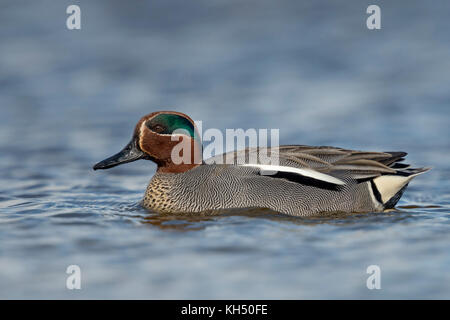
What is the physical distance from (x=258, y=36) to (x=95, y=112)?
3765mm

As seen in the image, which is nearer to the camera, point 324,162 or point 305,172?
point 305,172

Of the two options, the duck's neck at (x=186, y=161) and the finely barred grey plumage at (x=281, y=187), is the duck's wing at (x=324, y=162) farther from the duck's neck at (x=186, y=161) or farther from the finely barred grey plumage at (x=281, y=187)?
the duck's neck at (x=186, y=161)

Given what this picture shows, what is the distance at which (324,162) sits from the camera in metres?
8.34

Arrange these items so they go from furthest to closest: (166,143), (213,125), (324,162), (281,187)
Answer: (213,125) → (166,143) → (324,162) → (281,187)

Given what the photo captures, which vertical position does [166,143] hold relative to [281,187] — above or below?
above

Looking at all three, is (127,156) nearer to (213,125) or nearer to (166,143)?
(166,143)

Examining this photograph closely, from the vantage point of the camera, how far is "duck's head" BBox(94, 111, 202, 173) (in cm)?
845

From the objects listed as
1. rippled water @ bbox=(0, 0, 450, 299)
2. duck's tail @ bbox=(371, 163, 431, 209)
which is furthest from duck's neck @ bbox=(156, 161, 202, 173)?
duck's tail @ bbox=(371, 163, 431, 209)

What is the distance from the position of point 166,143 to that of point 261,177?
3.69 feet

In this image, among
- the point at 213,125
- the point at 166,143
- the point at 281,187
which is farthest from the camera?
the point at 213,125

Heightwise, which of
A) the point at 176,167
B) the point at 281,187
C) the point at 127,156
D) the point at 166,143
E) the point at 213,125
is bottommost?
the point at 281,187

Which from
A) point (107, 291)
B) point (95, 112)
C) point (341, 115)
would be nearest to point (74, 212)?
point (107, 291)

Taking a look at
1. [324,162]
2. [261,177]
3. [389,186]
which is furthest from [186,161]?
[389,186]
